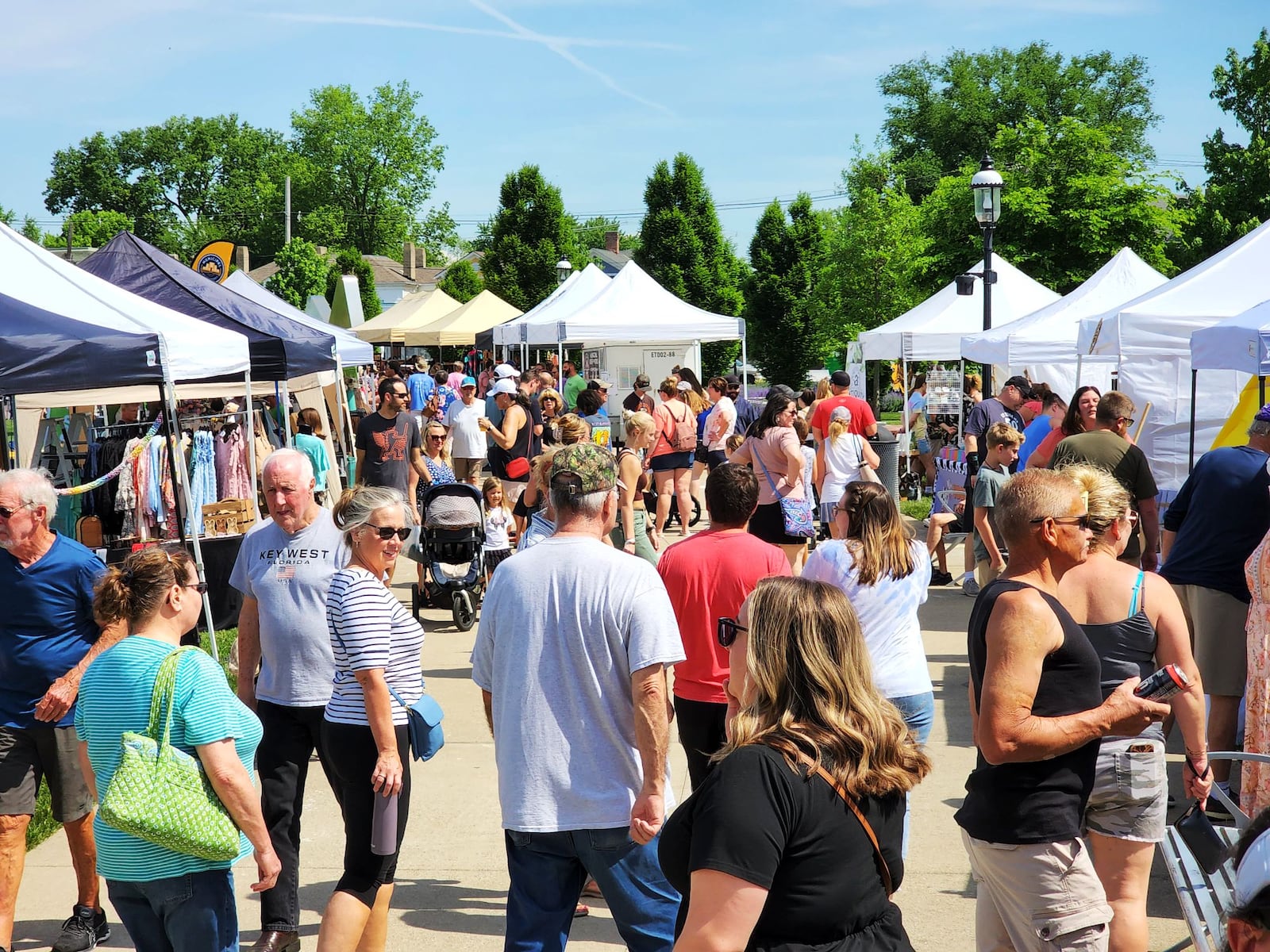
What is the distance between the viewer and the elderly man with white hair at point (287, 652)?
4.29 metres

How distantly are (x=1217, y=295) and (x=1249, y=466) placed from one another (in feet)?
15.2

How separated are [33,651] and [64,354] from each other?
3181mm

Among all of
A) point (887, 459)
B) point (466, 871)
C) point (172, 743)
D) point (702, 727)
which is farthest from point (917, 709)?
point (887, 459)

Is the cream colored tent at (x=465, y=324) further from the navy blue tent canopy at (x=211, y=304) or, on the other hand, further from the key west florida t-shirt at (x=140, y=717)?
the key west florida t-shirt at (x=140, y=717)

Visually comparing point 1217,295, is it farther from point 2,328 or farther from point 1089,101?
point 1089,101

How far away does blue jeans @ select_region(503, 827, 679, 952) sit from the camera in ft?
10.8

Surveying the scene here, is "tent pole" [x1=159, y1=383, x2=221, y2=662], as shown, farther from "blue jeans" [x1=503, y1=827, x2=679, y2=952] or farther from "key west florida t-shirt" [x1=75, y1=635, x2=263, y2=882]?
"blue jeans" [x1=503, y1=827, x2=679, y2=952]

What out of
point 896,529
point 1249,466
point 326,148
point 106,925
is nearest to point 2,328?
point 106,925

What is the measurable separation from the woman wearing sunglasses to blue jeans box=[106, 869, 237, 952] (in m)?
0.53

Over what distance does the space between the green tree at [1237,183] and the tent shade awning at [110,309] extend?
29620mm

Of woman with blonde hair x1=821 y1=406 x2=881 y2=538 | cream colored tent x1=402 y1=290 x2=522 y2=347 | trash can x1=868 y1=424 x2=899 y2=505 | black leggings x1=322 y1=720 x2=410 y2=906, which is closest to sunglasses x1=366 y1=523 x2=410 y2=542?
black leggings x1=322 y1=720 x2=410 y2=906

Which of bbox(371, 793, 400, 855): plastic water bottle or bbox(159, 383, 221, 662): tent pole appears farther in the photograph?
bbox(159, 383, 221, 662): tent pole

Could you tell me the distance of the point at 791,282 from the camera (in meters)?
44.3

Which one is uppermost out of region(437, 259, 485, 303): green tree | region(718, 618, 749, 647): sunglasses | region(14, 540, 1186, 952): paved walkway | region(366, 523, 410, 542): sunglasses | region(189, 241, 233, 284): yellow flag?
region(437, 259, 485, 303): green tree
